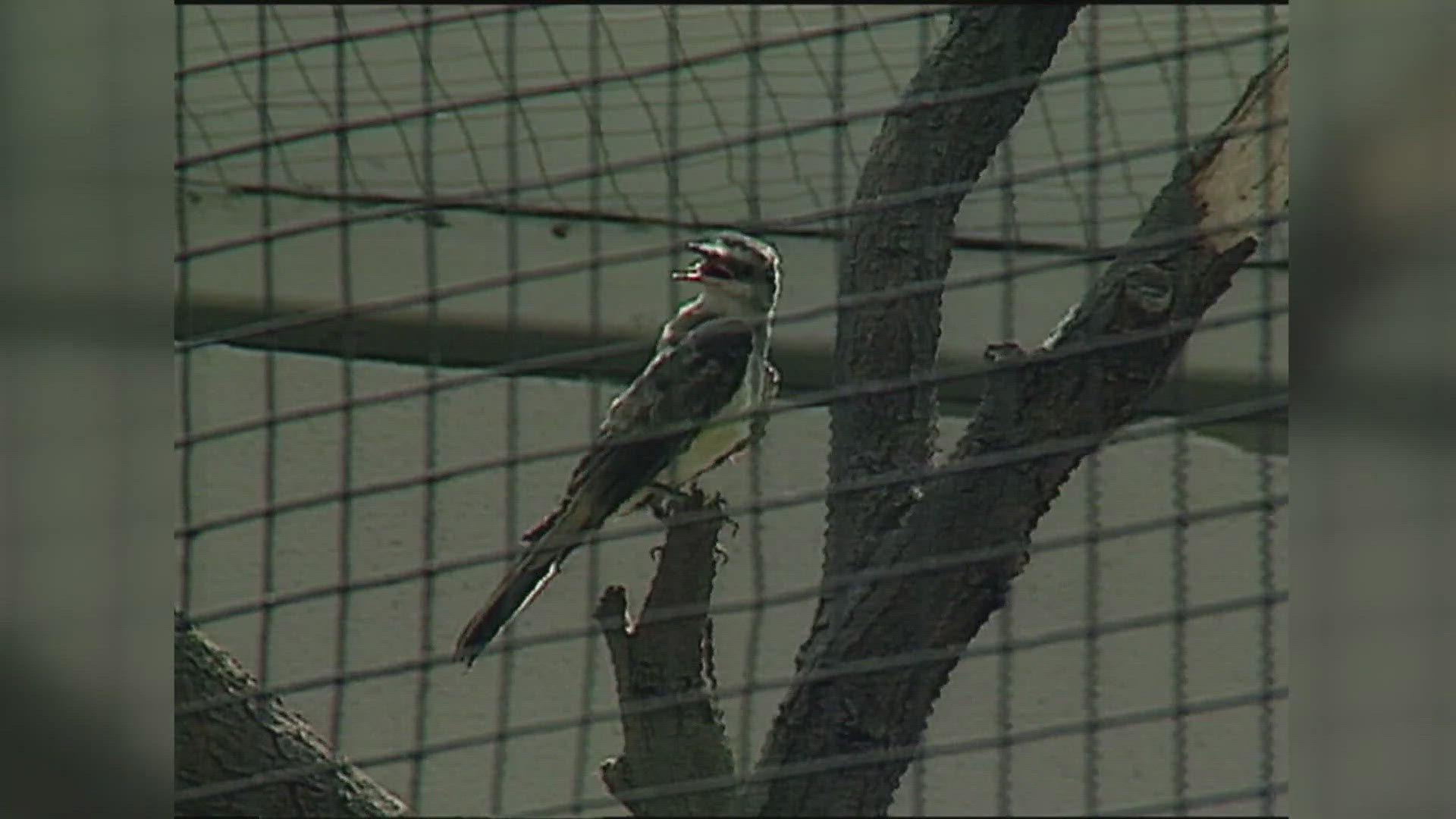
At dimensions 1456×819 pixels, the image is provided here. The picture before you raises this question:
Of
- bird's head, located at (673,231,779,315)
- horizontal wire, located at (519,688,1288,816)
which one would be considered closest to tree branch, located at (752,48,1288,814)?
horizontal wire, located at (519,688,1288,816)

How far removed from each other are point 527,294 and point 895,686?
104 cm

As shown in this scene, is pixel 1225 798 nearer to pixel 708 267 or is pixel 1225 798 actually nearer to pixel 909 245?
pixel 909 245

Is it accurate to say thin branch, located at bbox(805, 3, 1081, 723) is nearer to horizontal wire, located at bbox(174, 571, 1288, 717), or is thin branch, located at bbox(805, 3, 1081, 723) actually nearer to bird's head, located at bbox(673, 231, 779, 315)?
horizontal wire, located at bbox(174, 571, 1288, 717)

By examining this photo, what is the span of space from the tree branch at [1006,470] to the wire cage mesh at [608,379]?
0.52 meters

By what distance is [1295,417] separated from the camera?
0.45 m

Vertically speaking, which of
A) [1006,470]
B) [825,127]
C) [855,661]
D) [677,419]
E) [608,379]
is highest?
[608,379]

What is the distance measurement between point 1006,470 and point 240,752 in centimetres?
58

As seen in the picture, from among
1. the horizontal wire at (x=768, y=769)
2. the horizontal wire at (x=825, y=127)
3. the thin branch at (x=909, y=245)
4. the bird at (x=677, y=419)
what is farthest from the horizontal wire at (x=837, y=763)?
the horizontal wire at (x=825, y=127)

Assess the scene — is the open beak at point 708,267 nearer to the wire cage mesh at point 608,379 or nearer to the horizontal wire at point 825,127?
the wire cage mesh at point 608,379

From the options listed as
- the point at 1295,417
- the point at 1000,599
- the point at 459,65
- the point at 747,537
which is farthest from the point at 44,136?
the point at 747,537

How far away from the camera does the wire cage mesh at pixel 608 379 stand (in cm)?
251

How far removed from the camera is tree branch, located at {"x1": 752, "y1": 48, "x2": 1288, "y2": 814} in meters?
1.65

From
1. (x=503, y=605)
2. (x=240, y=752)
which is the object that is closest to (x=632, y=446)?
(x=503, y=605)

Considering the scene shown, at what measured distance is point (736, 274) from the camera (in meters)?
2.27
